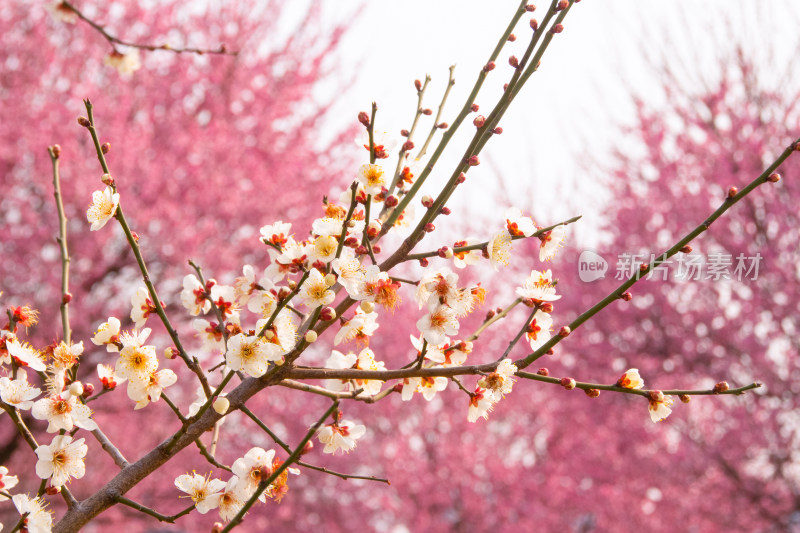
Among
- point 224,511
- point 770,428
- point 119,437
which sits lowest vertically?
point 224,511

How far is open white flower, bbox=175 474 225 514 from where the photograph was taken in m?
1.51

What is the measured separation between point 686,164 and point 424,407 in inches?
166

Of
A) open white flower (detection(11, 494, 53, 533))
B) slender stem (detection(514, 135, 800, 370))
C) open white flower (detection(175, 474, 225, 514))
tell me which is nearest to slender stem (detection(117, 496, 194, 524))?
open white flower (detection(175, 474, 225, 514))

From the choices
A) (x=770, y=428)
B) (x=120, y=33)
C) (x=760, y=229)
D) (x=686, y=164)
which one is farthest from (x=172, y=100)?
(x=770, y=428)

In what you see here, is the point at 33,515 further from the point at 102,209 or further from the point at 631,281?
the point at 631,281

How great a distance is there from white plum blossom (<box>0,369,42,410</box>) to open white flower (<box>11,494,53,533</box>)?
0.64 feet

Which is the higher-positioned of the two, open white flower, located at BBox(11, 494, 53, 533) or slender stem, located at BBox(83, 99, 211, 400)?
slender stem, located at BBox(83, 99, 211, 400)

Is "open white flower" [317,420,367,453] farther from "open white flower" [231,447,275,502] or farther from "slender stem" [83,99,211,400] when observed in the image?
"slender stem" [83,99,211,400]

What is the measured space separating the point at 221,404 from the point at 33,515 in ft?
1.46

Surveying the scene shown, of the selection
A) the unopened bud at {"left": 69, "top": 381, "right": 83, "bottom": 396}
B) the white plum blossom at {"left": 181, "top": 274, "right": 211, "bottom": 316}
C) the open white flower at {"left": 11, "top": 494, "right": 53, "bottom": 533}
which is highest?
the white plum blossom at {"left": 181, "top": 274, "right": 211, "bottom": 316}

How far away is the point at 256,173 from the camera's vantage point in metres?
6.87

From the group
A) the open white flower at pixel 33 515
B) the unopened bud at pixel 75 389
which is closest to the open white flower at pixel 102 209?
the unopened bud at pixel 75 389

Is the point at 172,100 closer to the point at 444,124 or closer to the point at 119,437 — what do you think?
the point at 119,437

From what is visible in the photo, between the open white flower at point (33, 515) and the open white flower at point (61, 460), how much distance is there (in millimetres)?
65
